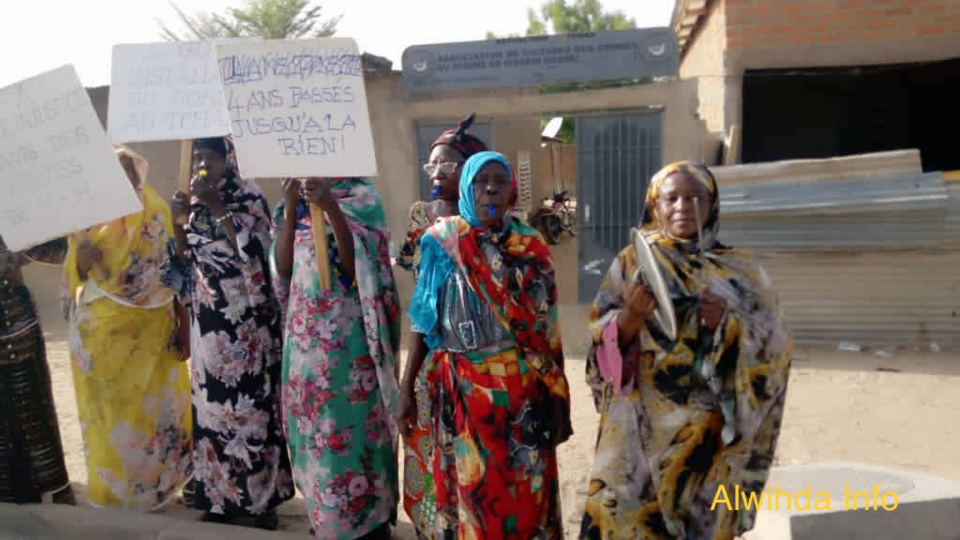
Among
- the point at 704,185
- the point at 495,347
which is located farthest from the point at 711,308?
the point at 495,347

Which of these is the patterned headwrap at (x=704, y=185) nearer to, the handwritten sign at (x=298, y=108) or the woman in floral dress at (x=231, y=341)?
the handwritten sign at (x=298, y=108)

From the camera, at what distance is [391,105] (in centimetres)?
787

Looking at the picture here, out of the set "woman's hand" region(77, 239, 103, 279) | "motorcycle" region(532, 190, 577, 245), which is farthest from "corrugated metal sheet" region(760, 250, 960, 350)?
"woman's hand" region(77, 239, 103, 279)

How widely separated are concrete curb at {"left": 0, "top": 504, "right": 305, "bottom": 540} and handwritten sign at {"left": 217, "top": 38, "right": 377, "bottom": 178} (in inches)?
61.5

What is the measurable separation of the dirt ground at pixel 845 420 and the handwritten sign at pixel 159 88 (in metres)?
1.89

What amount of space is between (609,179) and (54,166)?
19.3 feet

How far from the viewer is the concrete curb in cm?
313

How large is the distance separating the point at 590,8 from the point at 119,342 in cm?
3832

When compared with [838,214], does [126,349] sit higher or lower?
lower

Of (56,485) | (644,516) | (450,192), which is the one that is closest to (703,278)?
(644,516)

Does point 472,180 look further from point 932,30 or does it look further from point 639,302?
point 932,30

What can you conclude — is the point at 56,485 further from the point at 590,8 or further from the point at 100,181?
the point at 590,8

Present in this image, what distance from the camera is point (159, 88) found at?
318cm

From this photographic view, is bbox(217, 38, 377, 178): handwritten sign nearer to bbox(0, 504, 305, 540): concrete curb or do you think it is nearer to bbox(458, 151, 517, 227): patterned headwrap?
bbox(458, 151, 517, 227): patterned headwrap
